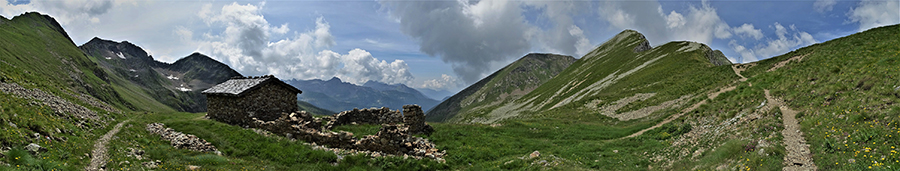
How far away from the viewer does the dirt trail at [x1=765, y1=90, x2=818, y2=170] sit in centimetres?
1170

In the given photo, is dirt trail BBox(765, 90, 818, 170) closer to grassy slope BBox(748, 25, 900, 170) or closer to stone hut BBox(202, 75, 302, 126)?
grassy slope BBox(748, 25, 900, 170)

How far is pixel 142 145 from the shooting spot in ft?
55.4

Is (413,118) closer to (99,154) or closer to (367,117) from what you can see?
(367,117)

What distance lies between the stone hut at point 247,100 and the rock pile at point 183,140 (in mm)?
5506

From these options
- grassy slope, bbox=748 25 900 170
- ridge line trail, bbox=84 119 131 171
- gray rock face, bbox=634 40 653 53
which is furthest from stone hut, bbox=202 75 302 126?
gray rock face, bbox=634 40 653 53

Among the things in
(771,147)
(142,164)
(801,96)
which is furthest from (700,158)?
Answer: (142,164)

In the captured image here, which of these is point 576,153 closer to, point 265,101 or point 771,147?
point 771,147

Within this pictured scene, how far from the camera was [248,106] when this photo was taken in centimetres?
2731

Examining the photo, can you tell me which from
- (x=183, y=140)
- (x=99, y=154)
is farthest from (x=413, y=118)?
(x=99, y=154)

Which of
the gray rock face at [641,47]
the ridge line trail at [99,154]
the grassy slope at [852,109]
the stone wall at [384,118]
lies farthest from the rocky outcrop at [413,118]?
the gray rock face at [641,47]

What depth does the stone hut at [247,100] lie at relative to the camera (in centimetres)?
2694

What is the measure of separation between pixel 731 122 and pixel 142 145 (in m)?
30.4

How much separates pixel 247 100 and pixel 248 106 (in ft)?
1.60

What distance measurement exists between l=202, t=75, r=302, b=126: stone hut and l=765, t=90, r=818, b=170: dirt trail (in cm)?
3050
